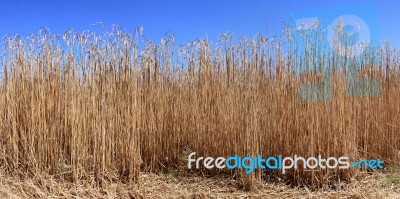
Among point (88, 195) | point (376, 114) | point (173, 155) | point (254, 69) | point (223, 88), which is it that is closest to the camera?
point (88, 195)

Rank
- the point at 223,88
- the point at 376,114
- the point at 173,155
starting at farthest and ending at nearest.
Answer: the point at 376,114, the point at 173,155, the point at 223,88

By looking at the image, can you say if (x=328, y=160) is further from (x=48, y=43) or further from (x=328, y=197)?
(x=48, y=43)

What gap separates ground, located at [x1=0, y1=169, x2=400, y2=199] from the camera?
2.54 metres

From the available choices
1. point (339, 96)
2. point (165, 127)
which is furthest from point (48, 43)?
point (339, 96)

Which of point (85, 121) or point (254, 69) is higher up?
point (254, 69)

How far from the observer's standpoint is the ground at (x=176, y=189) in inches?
100

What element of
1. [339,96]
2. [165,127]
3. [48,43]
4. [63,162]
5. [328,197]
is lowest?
[328,197]

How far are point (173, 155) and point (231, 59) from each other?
3.04 feet

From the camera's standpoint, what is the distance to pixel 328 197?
2.57 meters

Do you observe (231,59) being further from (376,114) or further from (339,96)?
(376,114)

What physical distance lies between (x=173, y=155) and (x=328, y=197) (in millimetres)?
1240

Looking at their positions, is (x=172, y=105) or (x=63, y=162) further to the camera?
(x=172, y=105)

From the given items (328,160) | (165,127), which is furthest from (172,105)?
(328,160)

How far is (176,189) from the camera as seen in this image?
8.97 ft
